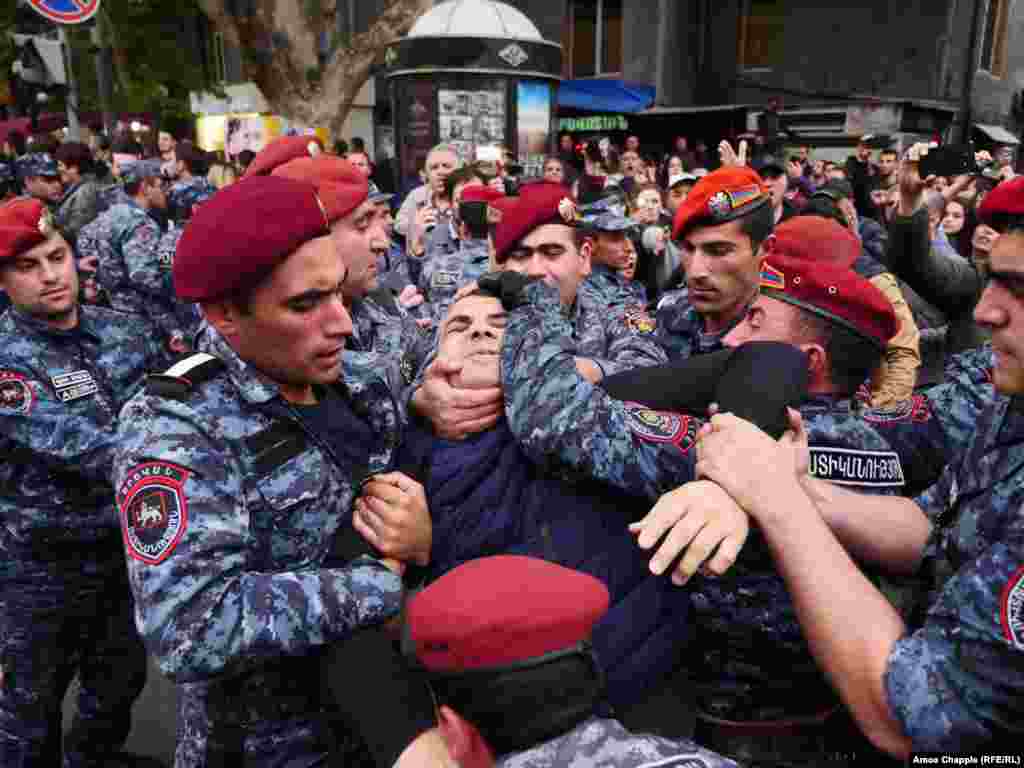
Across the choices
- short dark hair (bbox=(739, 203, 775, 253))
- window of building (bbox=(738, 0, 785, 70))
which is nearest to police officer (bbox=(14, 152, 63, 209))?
short dark hair (bbox=(739, 203, 775, 253))

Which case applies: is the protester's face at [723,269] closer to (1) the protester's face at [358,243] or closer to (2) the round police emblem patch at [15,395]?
(1) the protester's face at [358,243]

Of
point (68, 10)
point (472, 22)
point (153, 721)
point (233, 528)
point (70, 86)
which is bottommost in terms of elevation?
Result: point (153, 721)

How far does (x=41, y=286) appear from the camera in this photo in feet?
10.0

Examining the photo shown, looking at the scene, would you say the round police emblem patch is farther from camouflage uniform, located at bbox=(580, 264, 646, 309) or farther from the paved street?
camouflage uniform, located at bbox=(580, 264, 646, 309)

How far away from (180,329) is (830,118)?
53.6ft

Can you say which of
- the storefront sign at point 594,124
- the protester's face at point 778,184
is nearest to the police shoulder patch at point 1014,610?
the protester's face at point 778,184

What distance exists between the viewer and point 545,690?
1.26m

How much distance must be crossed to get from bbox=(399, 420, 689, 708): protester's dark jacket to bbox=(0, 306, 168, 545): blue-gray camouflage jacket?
1627 millimetres

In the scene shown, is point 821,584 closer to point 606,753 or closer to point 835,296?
point 606,753

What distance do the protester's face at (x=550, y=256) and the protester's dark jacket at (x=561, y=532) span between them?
4.27 ft

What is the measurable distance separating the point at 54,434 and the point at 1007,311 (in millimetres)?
2892

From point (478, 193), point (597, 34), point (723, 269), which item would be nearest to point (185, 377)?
point (723, 269)

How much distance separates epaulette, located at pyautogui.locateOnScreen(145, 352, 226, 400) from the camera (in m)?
1.63

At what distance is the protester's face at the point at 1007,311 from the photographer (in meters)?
1.38
